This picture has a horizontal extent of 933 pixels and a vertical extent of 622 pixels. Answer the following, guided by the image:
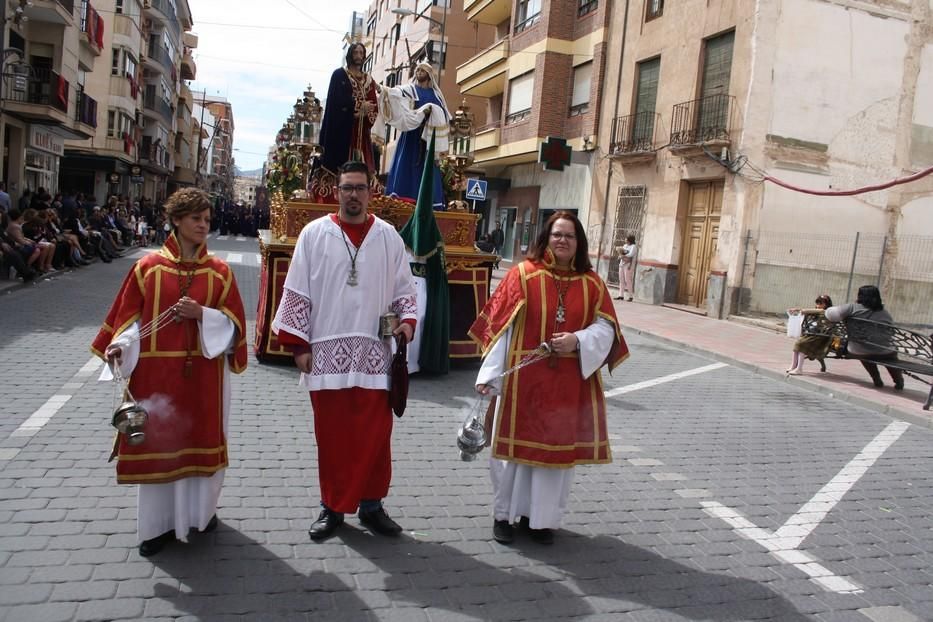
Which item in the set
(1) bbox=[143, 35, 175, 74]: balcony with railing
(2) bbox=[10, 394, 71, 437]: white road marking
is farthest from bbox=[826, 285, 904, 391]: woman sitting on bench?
(1) bbox=[143, 35, 175, 74]: balcony with railing

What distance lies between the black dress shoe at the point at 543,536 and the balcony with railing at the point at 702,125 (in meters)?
14.8

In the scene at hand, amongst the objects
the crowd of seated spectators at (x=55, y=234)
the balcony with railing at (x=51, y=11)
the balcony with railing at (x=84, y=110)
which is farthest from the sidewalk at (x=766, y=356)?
the balcony with railing at (x=84, y=110)

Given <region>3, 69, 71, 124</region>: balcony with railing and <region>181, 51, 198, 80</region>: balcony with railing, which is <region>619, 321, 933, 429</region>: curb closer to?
<region>3, 69, 71, 124</region>: balcony with railing

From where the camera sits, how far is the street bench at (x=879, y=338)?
9586 millimetres

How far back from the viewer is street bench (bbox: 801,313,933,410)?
377 inches

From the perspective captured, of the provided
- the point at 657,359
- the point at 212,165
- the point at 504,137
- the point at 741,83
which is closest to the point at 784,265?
the point at 741,83

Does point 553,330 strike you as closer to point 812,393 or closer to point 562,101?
point 812,393

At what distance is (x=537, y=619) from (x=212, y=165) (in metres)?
115

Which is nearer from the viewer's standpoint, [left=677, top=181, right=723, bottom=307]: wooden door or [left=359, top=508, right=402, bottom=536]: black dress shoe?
[left=359, top=508, right=402, bottom=536]: black dress shoe

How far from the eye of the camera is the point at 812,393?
398 inches

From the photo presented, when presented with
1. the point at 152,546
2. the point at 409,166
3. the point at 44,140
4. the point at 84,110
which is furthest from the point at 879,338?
the point at 84,110

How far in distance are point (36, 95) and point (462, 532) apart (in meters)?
25.0

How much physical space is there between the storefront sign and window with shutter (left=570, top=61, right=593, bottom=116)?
17.7 m

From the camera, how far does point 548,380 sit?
4293mm
